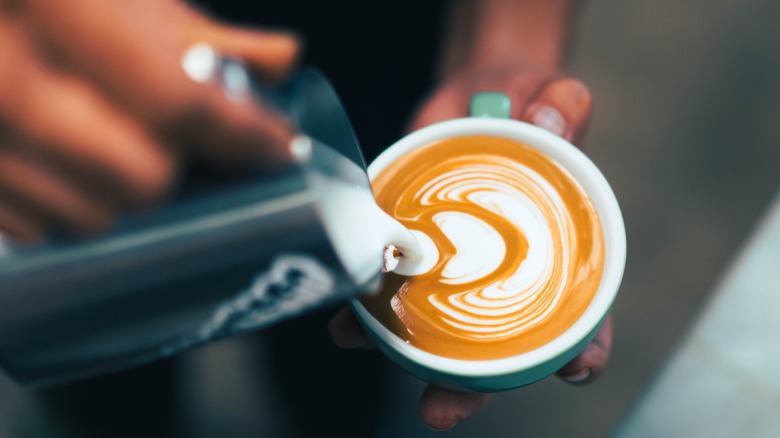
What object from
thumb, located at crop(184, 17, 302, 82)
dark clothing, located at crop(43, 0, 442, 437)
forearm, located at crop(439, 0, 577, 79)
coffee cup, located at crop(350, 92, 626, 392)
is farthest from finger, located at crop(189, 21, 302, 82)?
forearm, located at crop(439, 0, 577, 79)

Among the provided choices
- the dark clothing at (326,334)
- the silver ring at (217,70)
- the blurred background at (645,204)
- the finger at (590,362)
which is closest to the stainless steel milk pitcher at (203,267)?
the silver ring at (217,70)

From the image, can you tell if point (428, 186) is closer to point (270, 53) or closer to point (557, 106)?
point (557, 106)

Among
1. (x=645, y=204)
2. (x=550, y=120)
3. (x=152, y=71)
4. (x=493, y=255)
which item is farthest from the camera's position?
(x=645, y=204)

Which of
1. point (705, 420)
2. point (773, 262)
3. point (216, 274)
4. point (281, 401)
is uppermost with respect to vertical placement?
point (216, 274)

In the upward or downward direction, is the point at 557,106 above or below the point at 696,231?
above

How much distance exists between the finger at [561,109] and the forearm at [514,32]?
13cm

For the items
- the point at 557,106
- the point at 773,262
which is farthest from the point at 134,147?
the point at 773,262

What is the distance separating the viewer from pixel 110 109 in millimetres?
243

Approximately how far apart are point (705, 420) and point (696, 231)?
362 millimetres

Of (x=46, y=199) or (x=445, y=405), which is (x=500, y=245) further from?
(x=46, y=199)

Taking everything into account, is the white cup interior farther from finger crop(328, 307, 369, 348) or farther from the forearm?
the forearm

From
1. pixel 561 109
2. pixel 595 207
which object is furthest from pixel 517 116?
pixel 595 207

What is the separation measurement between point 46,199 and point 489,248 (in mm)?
327

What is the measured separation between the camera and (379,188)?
1.79 feet
